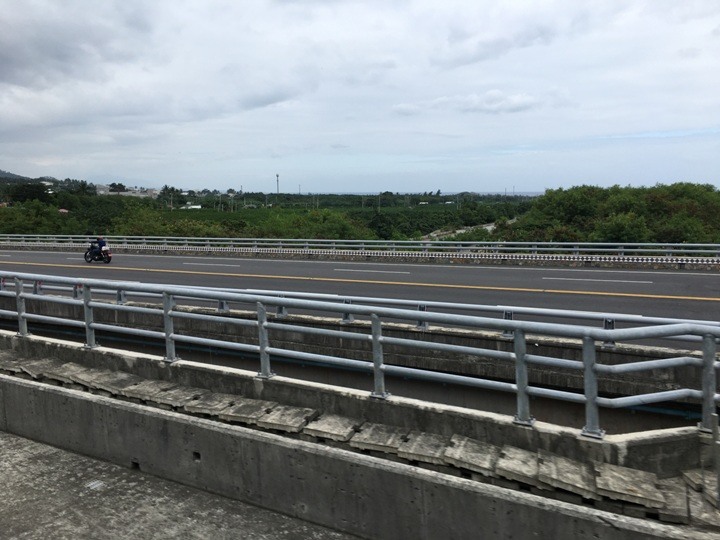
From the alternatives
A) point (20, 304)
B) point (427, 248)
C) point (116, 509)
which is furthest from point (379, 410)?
point (427, 248)

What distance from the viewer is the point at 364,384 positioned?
8.55 meters

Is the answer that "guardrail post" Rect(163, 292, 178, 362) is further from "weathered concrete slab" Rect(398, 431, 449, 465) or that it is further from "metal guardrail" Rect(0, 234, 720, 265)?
"metal guardrail" Rect(0, 234, 720, 265)

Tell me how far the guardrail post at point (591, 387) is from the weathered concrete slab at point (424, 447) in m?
1.13

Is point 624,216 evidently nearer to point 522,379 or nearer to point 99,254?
point 99,254

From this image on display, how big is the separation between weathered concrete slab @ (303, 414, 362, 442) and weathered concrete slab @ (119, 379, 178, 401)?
75.5 inches

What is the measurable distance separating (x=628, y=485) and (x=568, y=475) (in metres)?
0.39

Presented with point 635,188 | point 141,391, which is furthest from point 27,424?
point 635,188

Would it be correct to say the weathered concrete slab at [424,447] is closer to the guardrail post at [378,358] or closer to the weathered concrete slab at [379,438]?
the weathered concrete slab at [379,438]

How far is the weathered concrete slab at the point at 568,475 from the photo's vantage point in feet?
13.4

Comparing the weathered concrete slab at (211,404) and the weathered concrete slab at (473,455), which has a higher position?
the weathered concrete slab at (211,404)

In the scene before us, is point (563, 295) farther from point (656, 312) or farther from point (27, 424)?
point (27, 424)

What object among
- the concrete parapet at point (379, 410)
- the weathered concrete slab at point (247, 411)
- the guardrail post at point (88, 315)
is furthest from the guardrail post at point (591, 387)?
the guardrail post at point (88, 315)

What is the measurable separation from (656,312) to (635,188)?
5011 cm

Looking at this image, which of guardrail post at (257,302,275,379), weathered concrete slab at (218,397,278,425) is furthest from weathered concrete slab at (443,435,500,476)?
guardrail post at (257,302,275,379)
